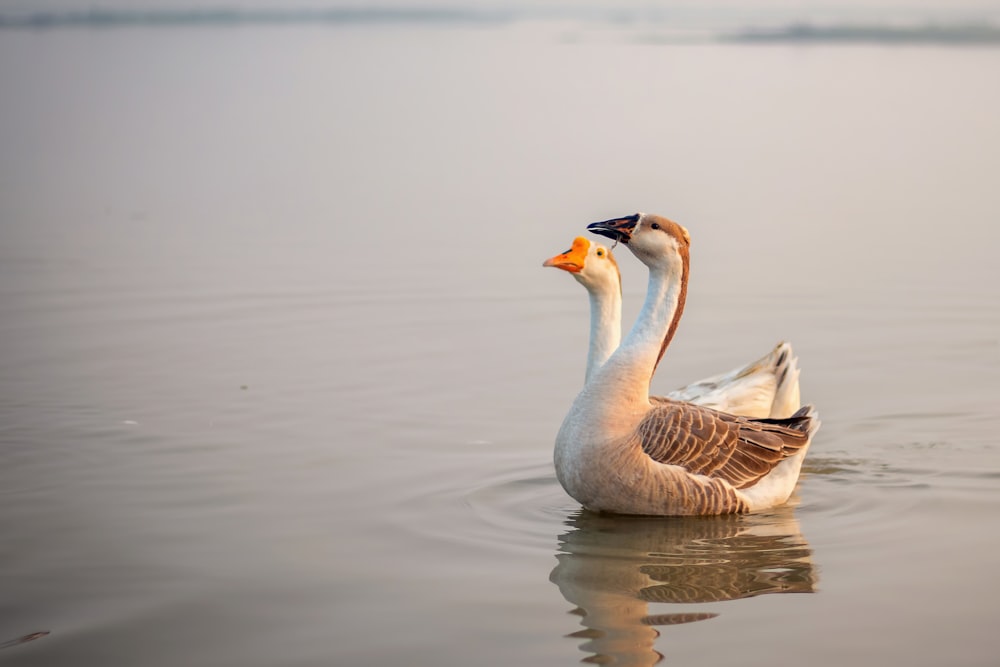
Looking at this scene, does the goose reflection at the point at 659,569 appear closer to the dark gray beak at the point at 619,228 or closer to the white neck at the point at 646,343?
the white neck at the point at 646,343

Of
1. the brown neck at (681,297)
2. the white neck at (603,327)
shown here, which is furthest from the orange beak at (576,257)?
the brown neck at (681,297)

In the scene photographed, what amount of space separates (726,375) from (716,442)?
1401 mm

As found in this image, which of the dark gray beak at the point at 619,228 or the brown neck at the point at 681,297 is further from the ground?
the dark gray beak at the point at 619,228

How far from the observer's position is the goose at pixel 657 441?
26.2 ft

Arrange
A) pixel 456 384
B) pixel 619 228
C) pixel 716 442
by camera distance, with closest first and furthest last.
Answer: pixel 619 228, pixel 716 442, pixel 456 384

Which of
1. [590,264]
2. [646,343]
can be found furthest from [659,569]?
[590,264]

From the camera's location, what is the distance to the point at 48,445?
9289 mm

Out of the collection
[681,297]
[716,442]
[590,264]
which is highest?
[590,264]

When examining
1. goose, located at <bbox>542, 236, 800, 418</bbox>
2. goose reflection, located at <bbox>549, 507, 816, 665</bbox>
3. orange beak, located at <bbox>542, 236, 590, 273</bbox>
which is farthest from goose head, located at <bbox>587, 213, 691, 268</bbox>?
goose reflection, located at <bbox>549, 507, 816, 665</bbox>

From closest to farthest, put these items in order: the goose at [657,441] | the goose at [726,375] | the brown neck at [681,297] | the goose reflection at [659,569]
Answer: the goose reflection at [659,569]
the goose at [657,441]
the brown neck at [681,297]
the goose at [726,375]

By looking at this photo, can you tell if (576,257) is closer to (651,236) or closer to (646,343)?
(651,236)

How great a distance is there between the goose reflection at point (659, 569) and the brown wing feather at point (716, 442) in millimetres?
304

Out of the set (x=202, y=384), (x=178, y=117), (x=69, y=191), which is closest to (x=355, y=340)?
(x=202, y=384)

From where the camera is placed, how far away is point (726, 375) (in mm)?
9531
